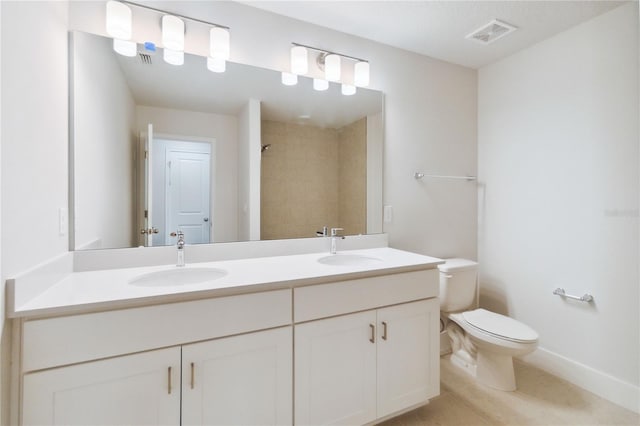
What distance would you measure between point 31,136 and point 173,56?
0.79 meters

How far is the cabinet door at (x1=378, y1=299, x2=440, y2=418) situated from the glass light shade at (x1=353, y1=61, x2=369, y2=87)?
1.46 meters

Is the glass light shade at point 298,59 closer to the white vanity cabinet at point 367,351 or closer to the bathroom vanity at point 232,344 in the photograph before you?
the bathroom vanity at point 232,344

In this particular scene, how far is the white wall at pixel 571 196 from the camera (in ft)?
5.62

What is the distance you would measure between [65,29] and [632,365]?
3.40 metres

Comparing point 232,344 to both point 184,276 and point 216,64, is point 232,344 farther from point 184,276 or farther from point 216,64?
point 216,64

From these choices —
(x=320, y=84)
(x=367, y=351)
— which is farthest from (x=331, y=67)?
(x=367, y=351)

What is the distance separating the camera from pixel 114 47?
1.39 meters

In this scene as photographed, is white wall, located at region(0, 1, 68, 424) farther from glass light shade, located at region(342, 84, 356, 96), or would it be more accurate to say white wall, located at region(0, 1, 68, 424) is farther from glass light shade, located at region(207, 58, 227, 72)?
glass light shade, located at region(342, 84, 356, 96)

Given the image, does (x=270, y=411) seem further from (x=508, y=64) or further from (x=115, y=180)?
(x=508, y=64)

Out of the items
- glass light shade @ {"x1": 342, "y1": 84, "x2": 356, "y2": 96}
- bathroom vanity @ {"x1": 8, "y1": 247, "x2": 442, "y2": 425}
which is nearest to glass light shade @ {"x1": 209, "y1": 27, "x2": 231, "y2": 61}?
glass light shade @ {"x1": 342, "y1": 84, "x2": 356, "y2": 96}

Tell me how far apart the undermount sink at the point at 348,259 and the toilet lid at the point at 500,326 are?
85cm

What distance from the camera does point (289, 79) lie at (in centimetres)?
180

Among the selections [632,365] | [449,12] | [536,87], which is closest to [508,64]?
[536,87]

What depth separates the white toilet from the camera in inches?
68.9
